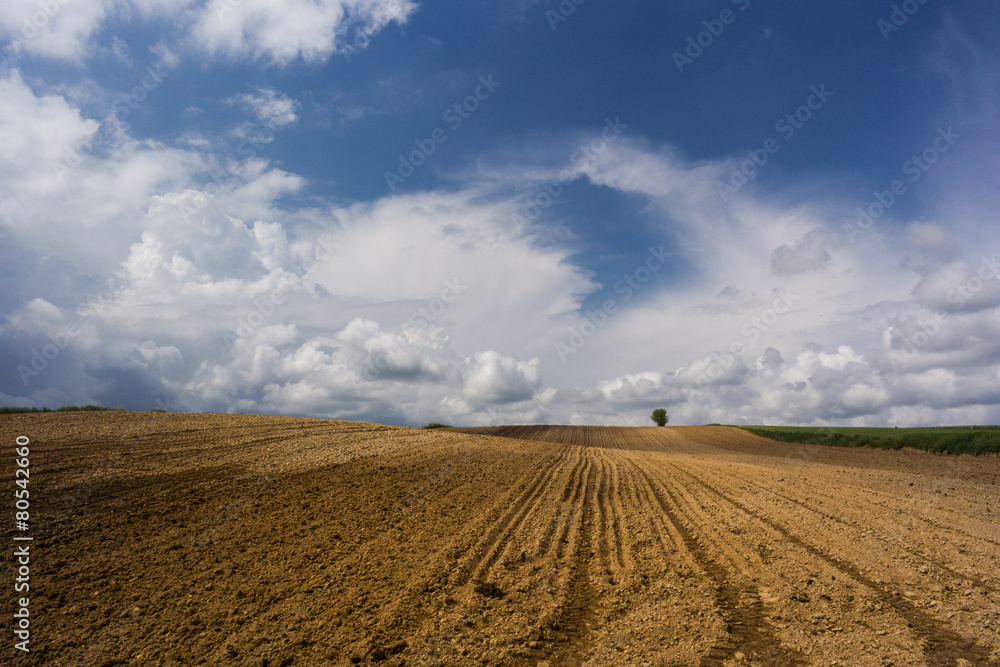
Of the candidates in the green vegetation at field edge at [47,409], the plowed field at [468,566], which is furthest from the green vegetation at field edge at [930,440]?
the green vegetation at field edge at [47,409]

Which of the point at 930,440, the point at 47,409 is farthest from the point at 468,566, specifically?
the point at 930,440

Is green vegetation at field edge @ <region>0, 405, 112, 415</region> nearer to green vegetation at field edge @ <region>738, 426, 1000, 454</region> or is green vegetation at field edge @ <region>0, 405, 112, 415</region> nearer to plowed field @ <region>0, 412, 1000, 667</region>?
plowed field @ <region>0, 412, 1000, 667</region>

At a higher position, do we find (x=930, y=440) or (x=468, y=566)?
(x=930, y=440)

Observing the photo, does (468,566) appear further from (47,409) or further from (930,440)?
(930,440)

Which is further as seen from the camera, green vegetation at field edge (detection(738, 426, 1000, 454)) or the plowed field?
green vegetation at field edge (detection(738, 426, 1000, 454))

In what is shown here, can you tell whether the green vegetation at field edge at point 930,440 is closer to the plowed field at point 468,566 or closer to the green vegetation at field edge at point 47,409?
the plowed field at point 468,566

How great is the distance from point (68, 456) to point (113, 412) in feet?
30.5

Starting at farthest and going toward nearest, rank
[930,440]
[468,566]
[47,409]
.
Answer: [930,440], [47,409], [468,566]

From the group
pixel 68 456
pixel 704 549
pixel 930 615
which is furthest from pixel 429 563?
pixel 68 456

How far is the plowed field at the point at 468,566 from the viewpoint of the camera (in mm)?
5016

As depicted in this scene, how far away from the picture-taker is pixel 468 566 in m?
7.03

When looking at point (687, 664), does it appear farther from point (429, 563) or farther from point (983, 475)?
point (983, 475)

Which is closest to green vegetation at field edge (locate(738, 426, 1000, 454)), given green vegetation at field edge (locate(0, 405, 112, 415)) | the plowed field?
the plowed field

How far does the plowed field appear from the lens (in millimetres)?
5016
